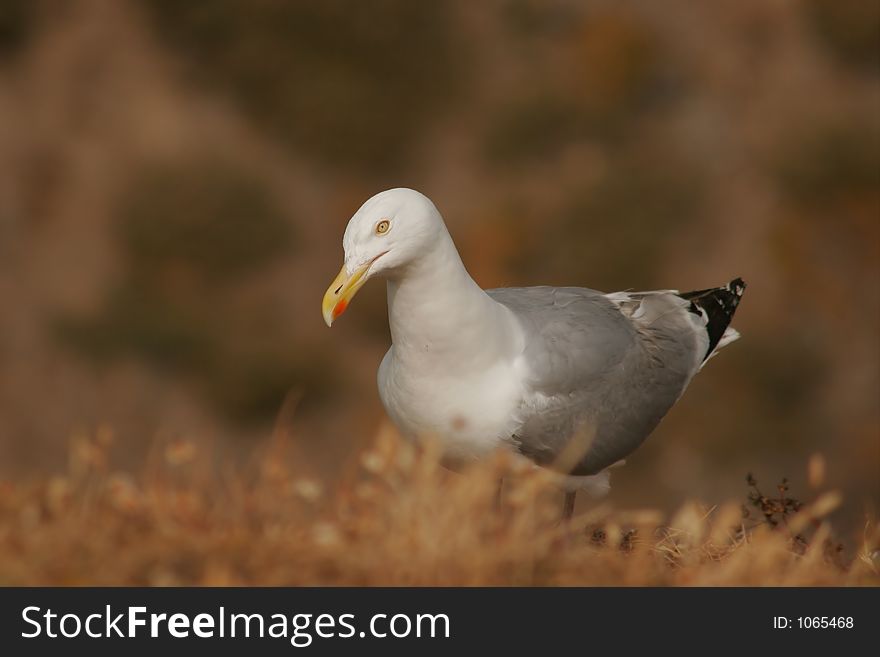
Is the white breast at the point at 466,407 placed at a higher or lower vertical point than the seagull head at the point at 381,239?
lower

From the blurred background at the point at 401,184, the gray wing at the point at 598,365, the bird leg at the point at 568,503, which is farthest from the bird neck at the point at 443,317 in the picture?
the blurred background at the point at 401,184

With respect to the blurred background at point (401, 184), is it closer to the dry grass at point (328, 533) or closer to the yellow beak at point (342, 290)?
the yellow beak at point (342, 290)

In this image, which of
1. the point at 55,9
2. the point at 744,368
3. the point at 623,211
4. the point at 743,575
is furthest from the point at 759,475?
the point at 743,575

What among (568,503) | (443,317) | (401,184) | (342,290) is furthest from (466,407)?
(401,184)

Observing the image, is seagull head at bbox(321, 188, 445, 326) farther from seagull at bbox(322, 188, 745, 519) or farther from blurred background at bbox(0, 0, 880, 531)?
blurred background at bbox(0, 0, 880, 531)

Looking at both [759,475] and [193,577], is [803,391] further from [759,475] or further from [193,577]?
[193,577]

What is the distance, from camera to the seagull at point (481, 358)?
17.2 ft

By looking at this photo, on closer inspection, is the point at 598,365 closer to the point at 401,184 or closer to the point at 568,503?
the point at 568,503

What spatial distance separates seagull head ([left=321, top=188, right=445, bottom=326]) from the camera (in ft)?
17.0

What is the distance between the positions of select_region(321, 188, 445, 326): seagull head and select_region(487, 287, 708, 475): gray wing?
2.22ft

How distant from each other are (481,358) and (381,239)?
1.98 ft

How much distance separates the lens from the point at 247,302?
63.6 ft

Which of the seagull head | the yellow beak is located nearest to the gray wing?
the seagull head

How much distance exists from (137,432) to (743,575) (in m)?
13.3
